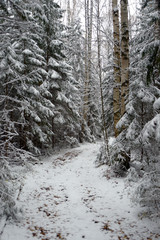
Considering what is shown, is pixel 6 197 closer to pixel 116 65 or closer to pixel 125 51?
pixel 125 51

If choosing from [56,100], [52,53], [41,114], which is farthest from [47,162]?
[52,53]

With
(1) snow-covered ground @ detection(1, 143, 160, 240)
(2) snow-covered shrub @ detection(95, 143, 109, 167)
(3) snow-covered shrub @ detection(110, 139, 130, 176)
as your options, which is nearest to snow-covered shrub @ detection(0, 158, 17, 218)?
(1) snow-covered ground @ detection(1, 143, 160, 240)

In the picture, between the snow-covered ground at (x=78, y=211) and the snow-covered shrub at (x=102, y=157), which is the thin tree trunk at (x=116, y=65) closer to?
the snow-covered shrub at (x=102, y=157)

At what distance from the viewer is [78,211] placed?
549 centimetres

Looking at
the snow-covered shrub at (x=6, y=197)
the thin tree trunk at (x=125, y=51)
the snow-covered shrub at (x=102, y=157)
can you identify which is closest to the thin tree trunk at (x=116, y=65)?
the thin tree trunk at (x=125, y=51)

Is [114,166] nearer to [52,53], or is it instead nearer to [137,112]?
[137,112]

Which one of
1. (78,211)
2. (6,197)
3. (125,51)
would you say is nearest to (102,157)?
(78,211)

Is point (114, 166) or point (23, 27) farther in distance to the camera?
point (114, 166)

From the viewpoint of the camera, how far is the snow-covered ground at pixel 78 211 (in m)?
4.19

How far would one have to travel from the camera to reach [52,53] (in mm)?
15031

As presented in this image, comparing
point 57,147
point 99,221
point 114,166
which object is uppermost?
point 99,221

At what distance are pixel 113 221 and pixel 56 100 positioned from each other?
1135 cm

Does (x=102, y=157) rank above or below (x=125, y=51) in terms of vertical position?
below

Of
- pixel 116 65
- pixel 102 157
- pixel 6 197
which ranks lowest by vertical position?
pixel 102 157
